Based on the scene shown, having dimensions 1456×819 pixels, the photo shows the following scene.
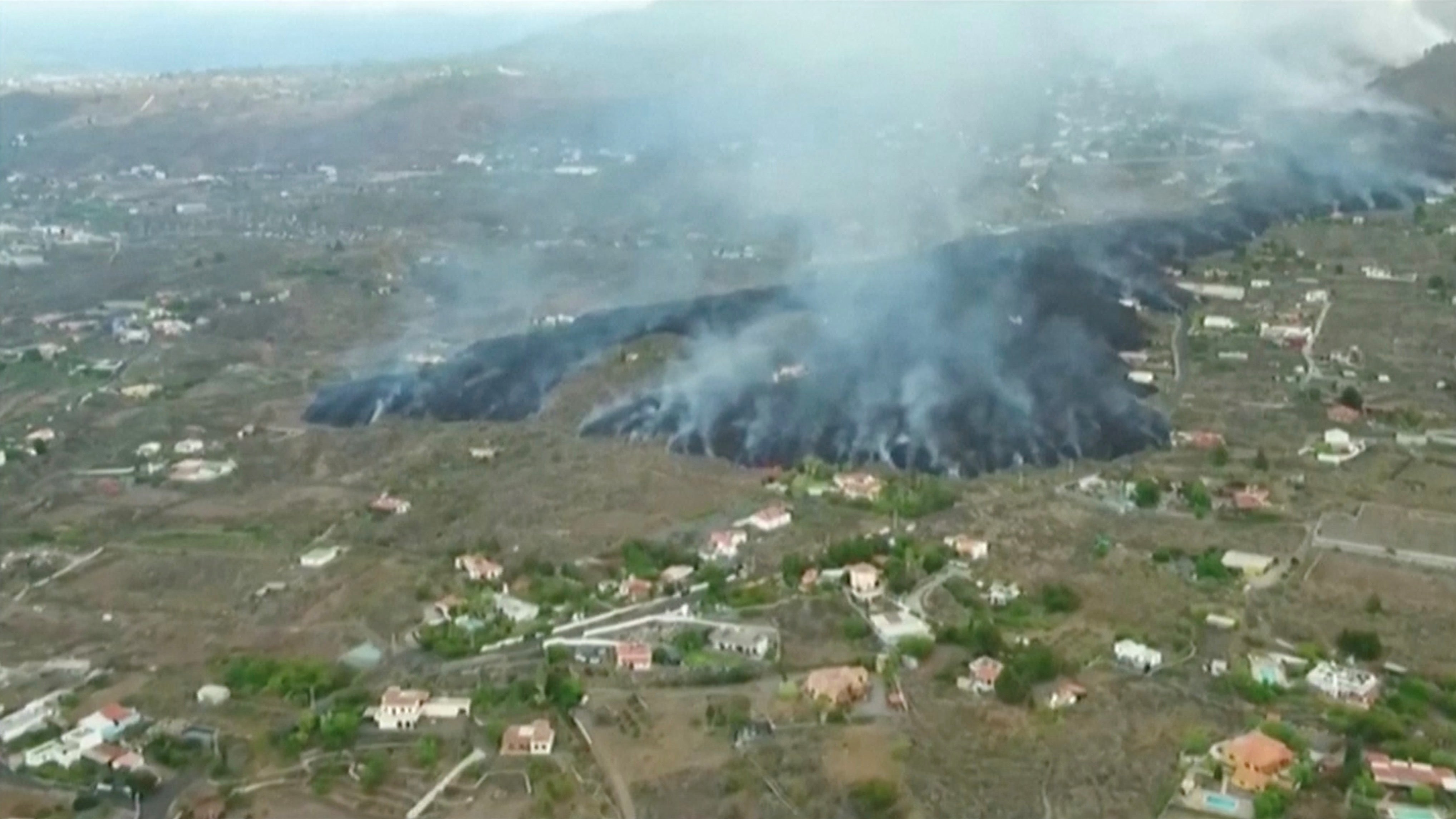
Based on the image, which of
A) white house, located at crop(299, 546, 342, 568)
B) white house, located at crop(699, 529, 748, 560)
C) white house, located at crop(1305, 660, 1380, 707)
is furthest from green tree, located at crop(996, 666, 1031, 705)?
white house, located at crop(299, 546, 342, 568)

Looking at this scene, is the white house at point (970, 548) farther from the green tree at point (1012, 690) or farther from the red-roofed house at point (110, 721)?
the red-roofed house at point (110, 721)

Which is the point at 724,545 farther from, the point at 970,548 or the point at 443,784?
the point at 443,784

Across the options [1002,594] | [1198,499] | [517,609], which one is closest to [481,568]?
[517,609]

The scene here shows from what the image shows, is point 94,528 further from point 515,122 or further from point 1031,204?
point 515,122

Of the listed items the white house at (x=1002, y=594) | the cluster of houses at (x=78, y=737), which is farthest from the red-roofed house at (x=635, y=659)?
the cluster of houses at (x=78, y=737)

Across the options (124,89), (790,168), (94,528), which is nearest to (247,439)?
(94,528)

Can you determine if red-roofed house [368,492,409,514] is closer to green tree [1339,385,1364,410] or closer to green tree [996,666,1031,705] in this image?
green tree [996,666,1031,705]

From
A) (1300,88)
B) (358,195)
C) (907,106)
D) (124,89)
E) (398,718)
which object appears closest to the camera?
(398,718)
